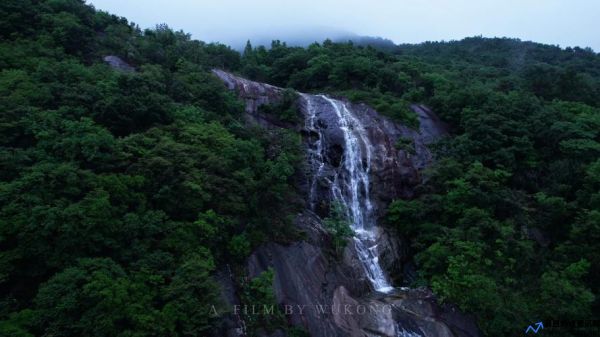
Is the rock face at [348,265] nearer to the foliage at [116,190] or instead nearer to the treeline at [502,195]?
the treeline at [502,195]

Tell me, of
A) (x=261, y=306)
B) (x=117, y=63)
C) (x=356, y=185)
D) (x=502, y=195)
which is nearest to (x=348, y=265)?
(x=261, y=306)

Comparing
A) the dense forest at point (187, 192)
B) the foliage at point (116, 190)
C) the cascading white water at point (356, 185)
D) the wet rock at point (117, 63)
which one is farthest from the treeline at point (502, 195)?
the wet rock at point (117, 63)

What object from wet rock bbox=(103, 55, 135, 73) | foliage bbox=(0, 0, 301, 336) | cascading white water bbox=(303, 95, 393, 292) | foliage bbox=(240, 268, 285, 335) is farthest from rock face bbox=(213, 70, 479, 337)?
wet rock bbox=(103, 55, 135, 73)

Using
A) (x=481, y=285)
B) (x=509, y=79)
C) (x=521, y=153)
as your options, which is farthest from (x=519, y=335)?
(x=509, y=79)

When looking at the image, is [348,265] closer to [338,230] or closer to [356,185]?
[338,230]

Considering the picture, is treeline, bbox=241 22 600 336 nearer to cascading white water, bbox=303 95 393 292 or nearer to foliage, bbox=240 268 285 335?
cascading white water, bbox=303 95 393 292

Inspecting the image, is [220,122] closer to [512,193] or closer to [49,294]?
[49,294]
